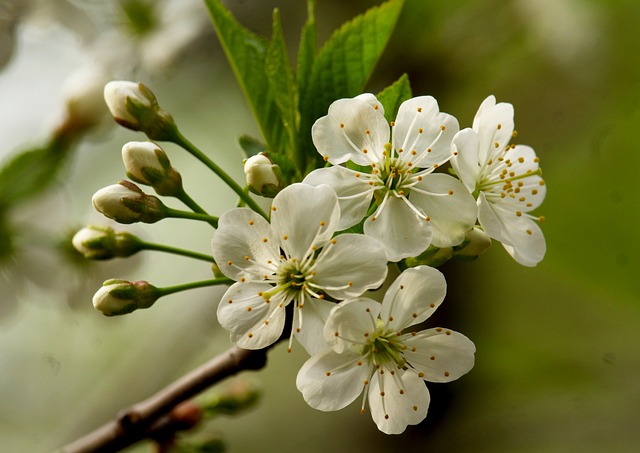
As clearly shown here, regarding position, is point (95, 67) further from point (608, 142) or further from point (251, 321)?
point (608, 142)

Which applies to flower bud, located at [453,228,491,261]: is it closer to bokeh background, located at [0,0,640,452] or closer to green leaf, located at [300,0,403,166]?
green leaf, located at [300,0,403,166]

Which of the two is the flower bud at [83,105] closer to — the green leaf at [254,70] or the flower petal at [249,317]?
the green leaf at [254,70]

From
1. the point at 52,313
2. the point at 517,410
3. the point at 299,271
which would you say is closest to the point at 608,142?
the point at 517,410

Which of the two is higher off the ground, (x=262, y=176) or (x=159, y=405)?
(x=262, y=176)

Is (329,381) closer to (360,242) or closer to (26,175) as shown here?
(360,242)

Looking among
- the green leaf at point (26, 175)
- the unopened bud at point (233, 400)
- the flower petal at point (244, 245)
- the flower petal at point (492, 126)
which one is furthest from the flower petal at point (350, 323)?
the green leaf at point (26, 175)

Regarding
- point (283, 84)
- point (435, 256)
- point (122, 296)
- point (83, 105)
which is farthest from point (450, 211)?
point (83, 105)

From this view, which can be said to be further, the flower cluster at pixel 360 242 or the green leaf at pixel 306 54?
the green leaf at pixel 306 54
